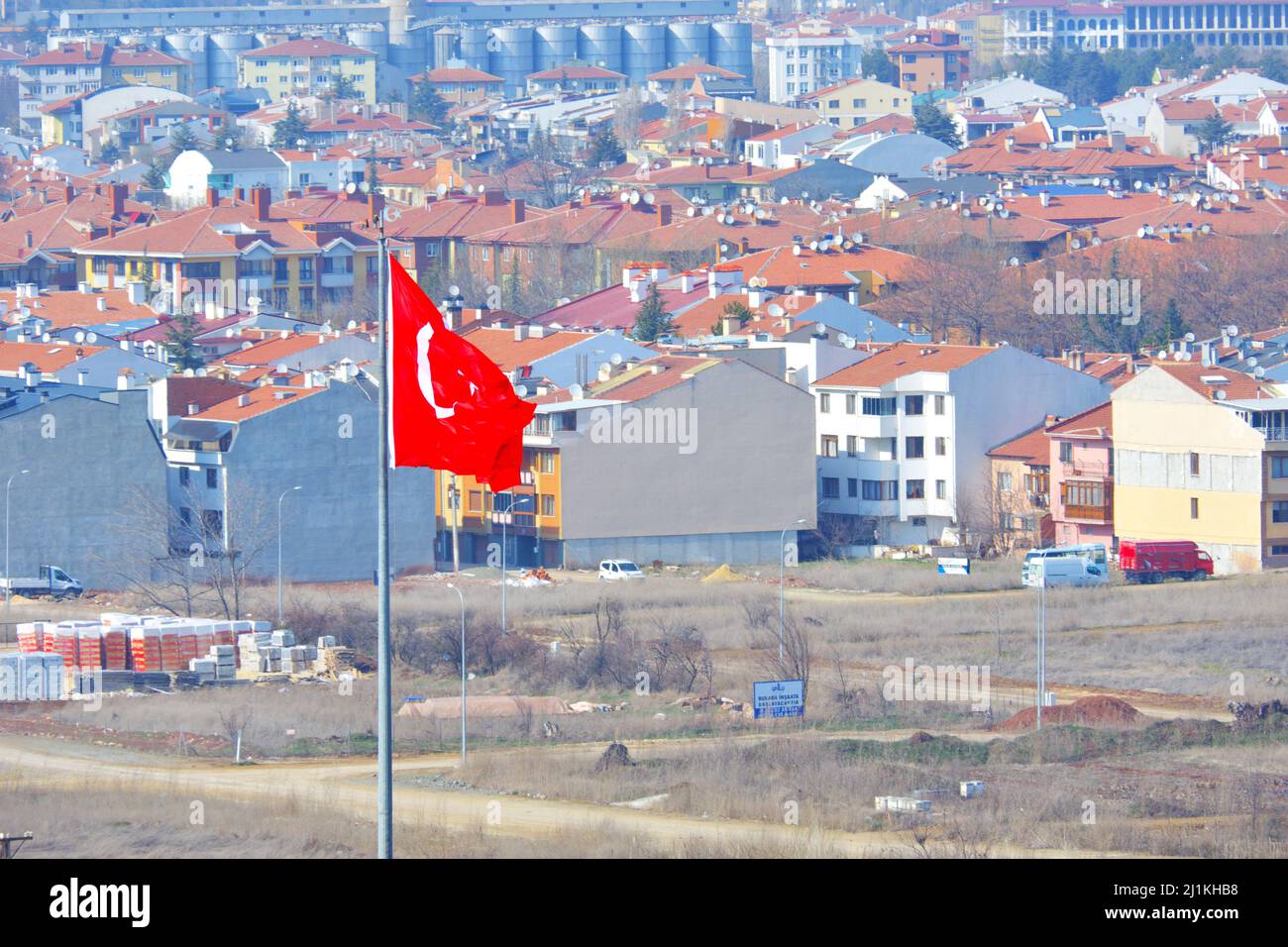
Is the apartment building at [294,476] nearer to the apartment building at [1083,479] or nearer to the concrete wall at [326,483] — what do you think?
the concrete wall at [326,483]

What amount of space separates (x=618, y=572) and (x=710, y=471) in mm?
4007

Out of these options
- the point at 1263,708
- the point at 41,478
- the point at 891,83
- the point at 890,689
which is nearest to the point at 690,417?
the point at 41,478

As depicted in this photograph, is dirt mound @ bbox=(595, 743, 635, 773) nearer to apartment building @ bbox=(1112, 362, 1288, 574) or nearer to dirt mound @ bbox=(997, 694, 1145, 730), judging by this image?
dirt mound @ bbox=(997, 694, 1145, 730)

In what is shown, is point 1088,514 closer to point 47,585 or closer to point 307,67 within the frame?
point 47,585

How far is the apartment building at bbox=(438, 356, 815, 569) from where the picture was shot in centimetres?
4606

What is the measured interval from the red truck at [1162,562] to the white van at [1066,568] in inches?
18.7

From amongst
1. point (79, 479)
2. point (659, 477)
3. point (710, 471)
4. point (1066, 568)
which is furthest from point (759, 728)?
point (710, 471)

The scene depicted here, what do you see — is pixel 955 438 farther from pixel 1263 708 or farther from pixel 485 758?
pixel 485 758

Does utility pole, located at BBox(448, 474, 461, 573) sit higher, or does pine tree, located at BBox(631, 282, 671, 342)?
pine tree, located at BBox(631, 282, 671, 342)

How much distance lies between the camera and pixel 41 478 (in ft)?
137

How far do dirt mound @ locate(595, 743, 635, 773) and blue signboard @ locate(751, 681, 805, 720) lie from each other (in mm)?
3776

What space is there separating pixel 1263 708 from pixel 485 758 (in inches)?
333

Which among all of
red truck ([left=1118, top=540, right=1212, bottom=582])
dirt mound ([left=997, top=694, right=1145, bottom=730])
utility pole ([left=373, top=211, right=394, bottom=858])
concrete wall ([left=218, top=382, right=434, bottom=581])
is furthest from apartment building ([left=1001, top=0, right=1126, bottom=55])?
utility pole ([left=373, top=211, right=394, bottom=858])

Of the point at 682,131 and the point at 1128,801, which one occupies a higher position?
the point at 682,131
